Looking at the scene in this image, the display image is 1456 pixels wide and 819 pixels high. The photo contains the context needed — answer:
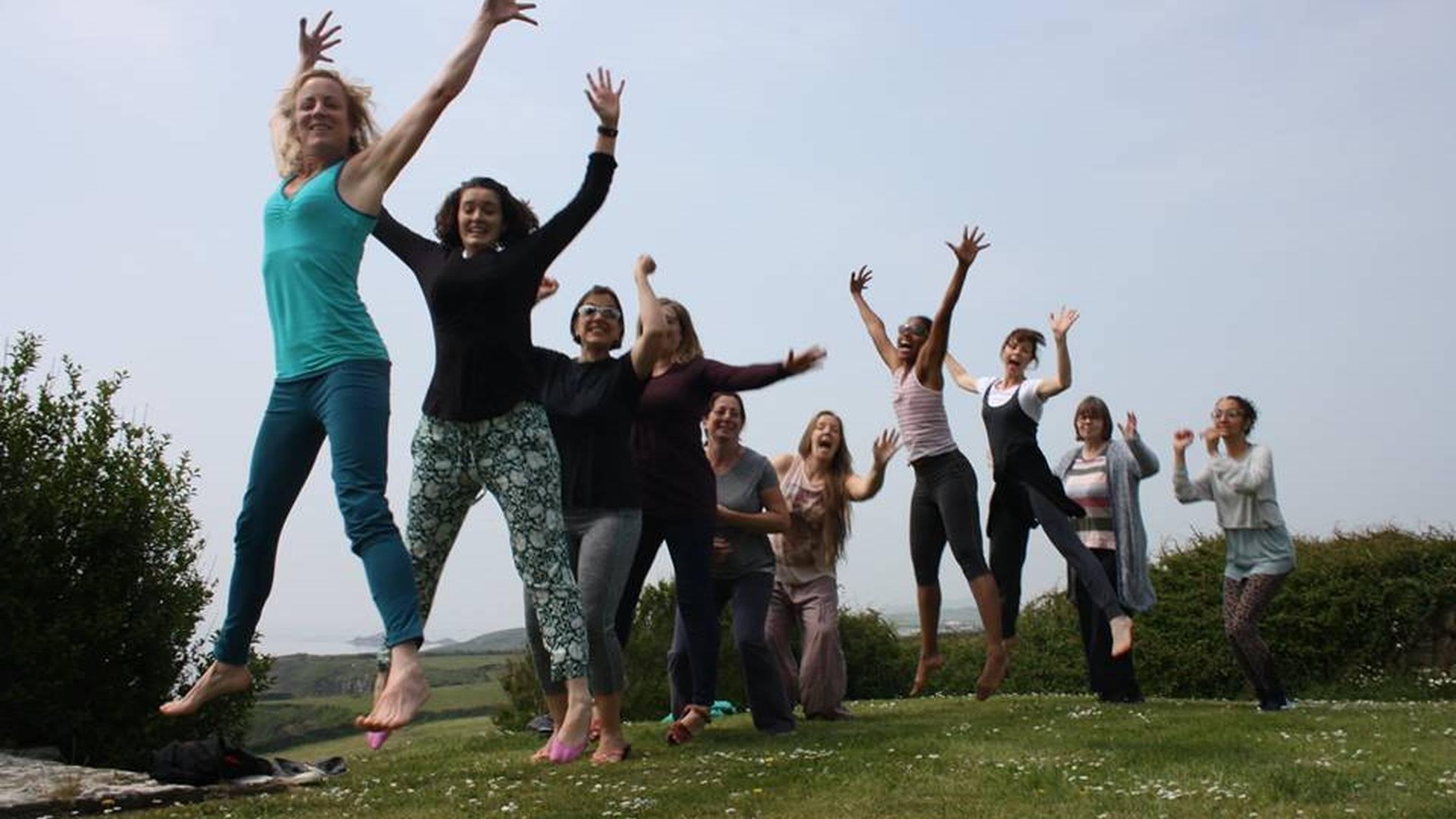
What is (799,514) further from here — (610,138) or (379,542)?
(379,542)

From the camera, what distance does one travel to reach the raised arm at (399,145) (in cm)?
519

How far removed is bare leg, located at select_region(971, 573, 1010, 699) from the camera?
936 centimetres

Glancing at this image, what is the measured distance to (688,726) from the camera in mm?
7828

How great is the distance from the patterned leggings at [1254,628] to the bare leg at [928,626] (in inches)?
83.3

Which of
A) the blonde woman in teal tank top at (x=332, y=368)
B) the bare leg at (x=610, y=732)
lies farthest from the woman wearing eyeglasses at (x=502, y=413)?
the blonde woman in teal tank top at (x=332, y=368)

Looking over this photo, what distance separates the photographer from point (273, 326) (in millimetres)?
5277

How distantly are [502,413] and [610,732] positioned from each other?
6.40 feet

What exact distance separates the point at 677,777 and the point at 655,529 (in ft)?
6.60

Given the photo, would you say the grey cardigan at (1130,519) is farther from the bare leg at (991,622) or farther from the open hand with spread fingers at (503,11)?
the open hand with spread fingers at (503,11)

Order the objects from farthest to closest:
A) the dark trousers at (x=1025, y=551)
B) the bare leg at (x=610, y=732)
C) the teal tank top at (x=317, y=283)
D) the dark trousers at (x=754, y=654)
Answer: the dark trousers at (x=1025, y=551), the dark trousers at (x=754, y=654), the bare leg at (x=610, y=732), the teal tank top at (x=317, y=283)

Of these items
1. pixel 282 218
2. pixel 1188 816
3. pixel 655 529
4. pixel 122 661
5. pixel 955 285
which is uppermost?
pixel 955 285

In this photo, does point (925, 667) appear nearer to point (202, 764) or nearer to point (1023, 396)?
point (1023, 396)

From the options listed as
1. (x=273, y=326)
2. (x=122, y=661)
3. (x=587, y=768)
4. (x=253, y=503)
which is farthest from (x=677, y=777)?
(x=122, y=661)

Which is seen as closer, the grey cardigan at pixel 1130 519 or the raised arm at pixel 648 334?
the raised arm at pixel 648 334
